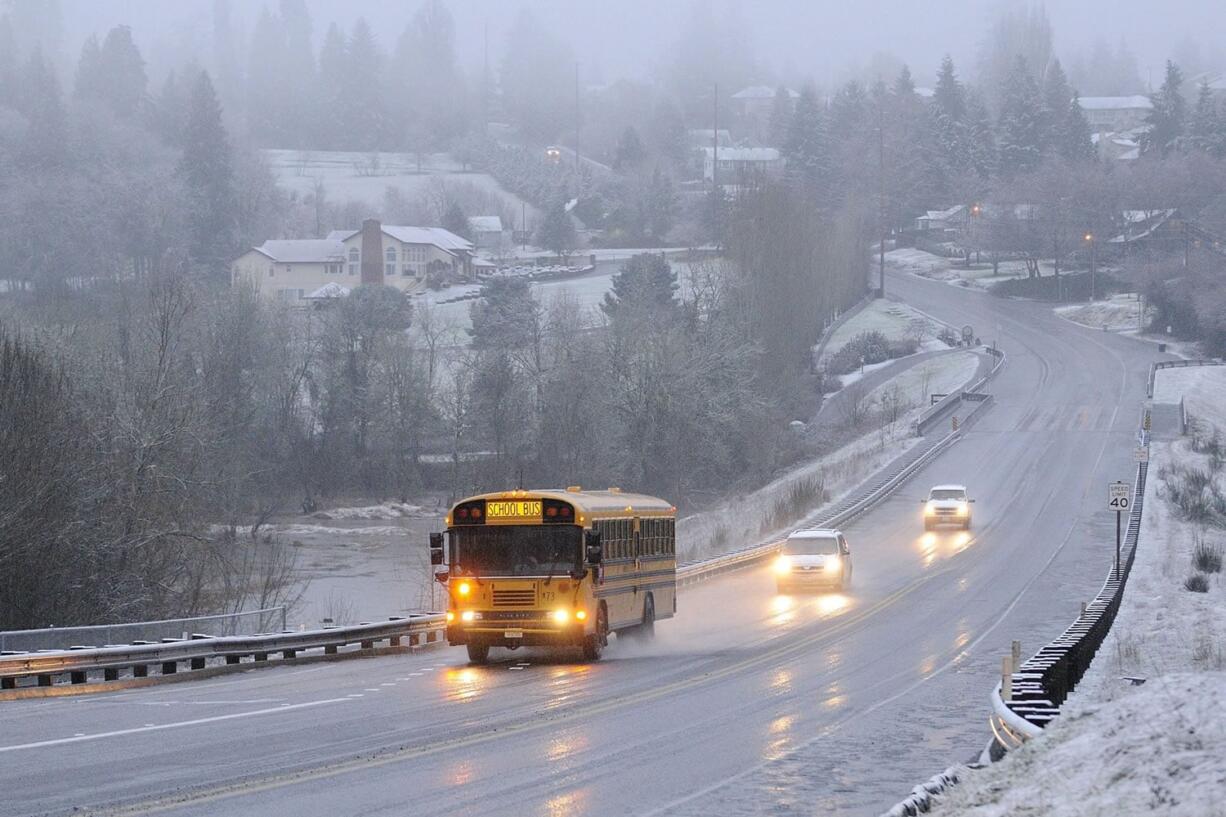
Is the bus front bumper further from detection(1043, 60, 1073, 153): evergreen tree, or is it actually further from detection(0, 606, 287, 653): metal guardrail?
detection(1043, 60, 1073, 153): evergreen tree

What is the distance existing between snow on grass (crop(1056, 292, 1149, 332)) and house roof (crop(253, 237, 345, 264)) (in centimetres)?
6680

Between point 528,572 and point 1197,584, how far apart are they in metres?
22.5

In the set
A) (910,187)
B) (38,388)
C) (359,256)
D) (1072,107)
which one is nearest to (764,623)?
(38,388)

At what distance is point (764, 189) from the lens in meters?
107

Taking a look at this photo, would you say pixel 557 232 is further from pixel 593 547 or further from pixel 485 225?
pixel 593 547

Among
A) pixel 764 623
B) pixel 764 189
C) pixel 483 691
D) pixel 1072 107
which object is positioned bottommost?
pixel 764 623

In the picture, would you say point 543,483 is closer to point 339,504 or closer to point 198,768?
point 339,504

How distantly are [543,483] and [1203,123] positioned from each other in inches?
4437

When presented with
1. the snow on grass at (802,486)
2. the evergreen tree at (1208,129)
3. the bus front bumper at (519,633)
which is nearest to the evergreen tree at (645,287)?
the snow on grass at (802,486)

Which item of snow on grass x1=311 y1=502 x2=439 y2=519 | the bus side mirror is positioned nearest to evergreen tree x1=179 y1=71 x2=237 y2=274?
snow on grass x1=311 y1=502 x2=439 y2=519

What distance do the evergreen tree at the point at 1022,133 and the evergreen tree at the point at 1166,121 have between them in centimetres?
1234

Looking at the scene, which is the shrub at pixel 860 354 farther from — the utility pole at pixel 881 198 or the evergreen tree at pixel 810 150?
the evergreen tree at pixel 810 150

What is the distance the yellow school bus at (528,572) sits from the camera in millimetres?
25797

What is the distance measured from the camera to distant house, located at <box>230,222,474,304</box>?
148m
